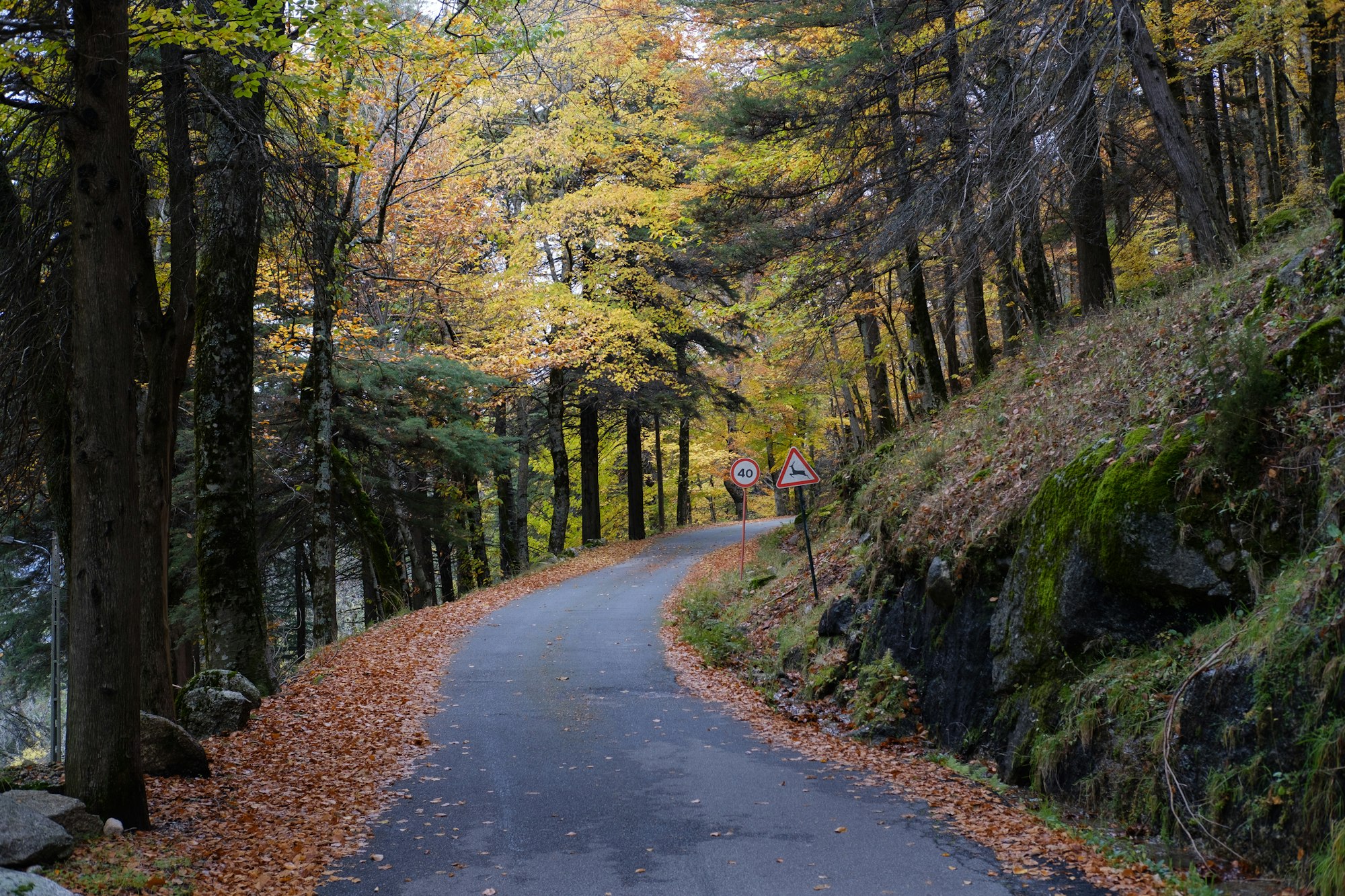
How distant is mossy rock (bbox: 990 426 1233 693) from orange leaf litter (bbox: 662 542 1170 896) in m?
1.15

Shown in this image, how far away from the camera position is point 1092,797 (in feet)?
20.8

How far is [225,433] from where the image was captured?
33.5 ft

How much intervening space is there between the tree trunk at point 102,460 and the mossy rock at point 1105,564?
22.9 ft

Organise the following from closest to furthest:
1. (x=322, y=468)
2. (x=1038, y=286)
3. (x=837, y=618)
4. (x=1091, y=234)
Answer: (x=837, y=618) → (x=1091, y=234) → (x=1038, y=286) → (x=322, y=468)

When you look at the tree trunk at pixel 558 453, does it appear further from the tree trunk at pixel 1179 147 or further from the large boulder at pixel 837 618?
the tree trunk at pixel 1179 147

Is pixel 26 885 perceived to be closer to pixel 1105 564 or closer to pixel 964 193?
pixel 1105 564

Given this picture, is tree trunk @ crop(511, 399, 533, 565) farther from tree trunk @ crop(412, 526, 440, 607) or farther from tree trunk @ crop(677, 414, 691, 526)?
tree trunk @ crop(677, 414, 691, 526)

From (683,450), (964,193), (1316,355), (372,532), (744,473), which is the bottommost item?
(372,532)

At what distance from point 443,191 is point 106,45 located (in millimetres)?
16366

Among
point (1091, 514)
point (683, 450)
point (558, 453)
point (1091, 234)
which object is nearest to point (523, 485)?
point (558, 453)

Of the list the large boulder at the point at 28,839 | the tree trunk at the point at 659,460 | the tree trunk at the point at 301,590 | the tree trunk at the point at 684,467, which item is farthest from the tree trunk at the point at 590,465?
the large boulder at the point at 28,839

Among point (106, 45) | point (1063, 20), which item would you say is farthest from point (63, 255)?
point (1063, 20)

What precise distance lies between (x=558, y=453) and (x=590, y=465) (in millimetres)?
2789

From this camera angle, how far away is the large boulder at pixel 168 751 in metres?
7.58
